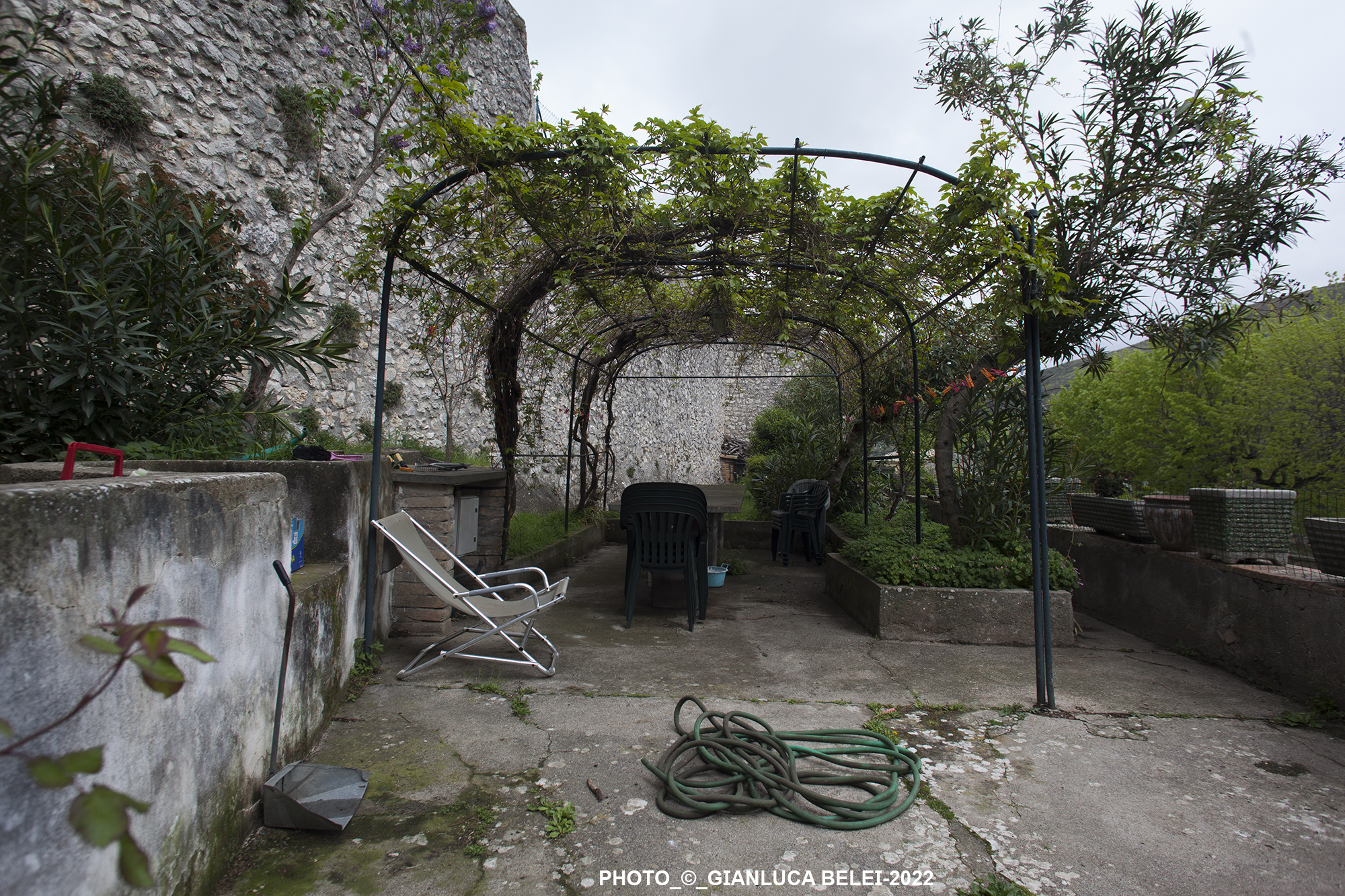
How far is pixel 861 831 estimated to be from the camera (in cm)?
198

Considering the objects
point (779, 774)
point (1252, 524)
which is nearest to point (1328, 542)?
point (1252, 524)

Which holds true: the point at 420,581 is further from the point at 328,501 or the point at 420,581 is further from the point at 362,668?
the point at 328,501

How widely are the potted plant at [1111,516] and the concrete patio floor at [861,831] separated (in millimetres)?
1058

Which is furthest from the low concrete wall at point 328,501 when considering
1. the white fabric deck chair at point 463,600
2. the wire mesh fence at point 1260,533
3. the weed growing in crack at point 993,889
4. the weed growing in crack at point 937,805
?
the wire mesh fence at point 1260,533

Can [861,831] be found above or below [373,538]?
below

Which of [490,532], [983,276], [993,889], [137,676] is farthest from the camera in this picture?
[490,532]

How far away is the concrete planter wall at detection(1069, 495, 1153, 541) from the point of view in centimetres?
461

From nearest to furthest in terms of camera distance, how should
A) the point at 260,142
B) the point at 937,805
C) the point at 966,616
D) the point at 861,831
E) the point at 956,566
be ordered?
the point at 861,831 → the point at 937,805 → the point at 966,616 → the point at 956,566 → the point at 260,142

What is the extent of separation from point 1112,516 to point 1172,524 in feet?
2.39

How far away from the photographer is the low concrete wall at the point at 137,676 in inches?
41.4

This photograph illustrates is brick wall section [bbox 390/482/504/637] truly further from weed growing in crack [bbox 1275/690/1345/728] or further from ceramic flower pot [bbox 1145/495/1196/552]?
ceramic flower pot [bbox 1145/495/1196/552]

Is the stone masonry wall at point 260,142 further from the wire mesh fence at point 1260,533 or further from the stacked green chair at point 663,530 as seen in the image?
the wire mesh fence at point 1260,533

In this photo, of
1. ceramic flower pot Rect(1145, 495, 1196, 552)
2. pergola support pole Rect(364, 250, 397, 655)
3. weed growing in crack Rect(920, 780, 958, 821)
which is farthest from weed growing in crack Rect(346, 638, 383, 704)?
ceramic flower pot Rect(1145, 495, 1196, 552)

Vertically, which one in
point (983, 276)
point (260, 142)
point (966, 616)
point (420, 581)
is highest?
point (260, 142)
